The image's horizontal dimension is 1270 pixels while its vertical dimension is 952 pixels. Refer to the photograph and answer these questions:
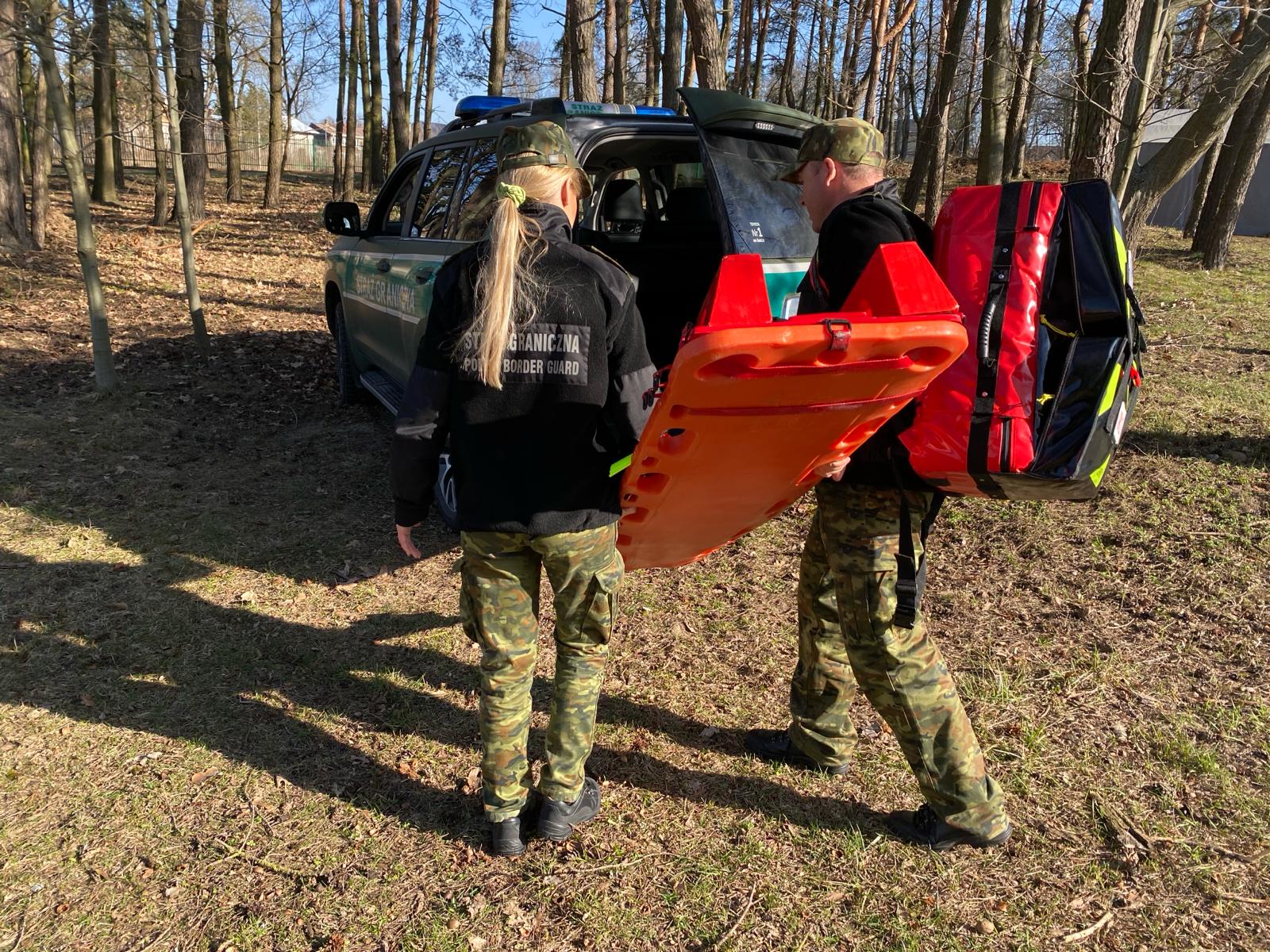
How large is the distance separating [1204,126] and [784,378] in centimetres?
523

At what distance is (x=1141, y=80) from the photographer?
4.93 m

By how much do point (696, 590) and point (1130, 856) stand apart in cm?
219

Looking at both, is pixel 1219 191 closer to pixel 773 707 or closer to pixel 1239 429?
pixel 1239 429

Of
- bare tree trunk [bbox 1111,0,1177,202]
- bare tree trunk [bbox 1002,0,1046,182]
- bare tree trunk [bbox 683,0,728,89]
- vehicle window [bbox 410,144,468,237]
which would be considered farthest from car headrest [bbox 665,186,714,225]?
bare tree trunk [bbox 1002,0,1046,182]

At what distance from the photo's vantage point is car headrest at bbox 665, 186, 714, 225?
16.3 feet

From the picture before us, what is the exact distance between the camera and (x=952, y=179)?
26641 millimetres

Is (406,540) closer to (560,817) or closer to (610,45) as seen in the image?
(560,817)

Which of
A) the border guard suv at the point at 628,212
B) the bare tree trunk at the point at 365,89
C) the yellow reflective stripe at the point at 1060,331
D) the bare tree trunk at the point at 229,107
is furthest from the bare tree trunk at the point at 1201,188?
the bare tree trunk at the point at 229,107

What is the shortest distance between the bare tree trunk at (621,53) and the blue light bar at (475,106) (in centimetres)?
1167

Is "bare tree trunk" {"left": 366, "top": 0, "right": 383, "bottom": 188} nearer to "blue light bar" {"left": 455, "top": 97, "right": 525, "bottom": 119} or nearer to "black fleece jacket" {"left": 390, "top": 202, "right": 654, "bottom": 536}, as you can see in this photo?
"blue light bar" {"left": 455, "top": 97, "right": 525, "bottom": 119}

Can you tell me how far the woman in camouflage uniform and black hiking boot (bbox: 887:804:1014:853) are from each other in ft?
3.58

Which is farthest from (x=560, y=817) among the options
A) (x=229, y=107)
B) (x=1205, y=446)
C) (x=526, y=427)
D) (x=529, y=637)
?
(x=229, y=107)

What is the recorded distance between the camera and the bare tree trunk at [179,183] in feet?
24.5

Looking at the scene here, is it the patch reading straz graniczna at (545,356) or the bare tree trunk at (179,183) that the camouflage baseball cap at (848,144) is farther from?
the bare tree trunk at (179,183)
